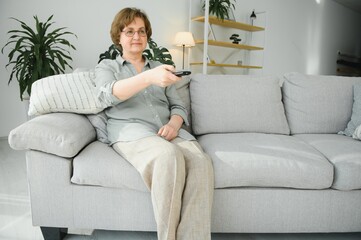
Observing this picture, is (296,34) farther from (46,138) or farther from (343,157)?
(46,138)

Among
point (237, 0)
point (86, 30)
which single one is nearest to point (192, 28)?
point (237, 0)

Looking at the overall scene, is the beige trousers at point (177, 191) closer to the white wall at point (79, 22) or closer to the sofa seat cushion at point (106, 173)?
the sofa seat cushion at point (106, 173)

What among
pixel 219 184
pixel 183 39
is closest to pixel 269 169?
pixel 219 184

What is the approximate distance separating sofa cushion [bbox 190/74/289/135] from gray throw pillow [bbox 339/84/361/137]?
361 mm

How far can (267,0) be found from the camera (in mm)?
4793

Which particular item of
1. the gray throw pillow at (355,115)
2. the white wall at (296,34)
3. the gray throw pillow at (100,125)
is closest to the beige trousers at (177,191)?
the gray throw pillow at (100,125)

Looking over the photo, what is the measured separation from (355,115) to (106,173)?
1.48 metres

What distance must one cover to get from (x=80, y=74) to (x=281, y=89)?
1.28 meters

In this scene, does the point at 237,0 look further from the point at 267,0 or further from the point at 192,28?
the point at 192,28

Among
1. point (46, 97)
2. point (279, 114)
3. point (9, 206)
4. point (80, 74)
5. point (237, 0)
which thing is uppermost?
point (237, 0)

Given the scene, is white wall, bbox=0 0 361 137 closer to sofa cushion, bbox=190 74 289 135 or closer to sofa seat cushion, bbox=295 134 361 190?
sofa cushion, bbox=190 74 289 135

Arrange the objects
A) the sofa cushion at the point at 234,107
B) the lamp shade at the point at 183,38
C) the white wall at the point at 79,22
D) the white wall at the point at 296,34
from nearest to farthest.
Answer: the sofa cushion at the point at 234,107
the white wall at the point at 79,22
the lamp shade at the point at 183,38
the white wall at the point at 296,34

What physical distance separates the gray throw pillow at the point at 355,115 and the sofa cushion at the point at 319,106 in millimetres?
47

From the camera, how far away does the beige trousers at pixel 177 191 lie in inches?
37.0
